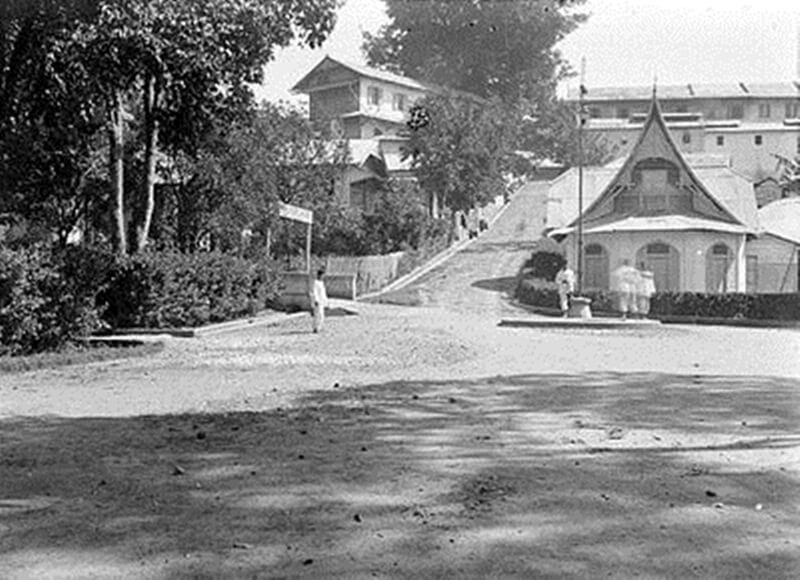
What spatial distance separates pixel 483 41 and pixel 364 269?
708 inches

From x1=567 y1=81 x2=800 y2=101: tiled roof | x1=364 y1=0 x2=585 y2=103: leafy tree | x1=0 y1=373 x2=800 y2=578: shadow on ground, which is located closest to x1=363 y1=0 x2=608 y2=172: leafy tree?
x1=364 y1=0 x2=585 y2=103: leafy tree

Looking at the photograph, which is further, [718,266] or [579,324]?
[718,266]

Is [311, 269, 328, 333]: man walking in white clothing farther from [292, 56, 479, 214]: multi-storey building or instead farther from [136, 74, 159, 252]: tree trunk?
[292, 56, 479, 214]: multi-storey building

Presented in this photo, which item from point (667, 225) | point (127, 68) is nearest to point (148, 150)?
point (127, 68)

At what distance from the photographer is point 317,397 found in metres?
10.5

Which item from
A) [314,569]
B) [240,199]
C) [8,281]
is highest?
[240,199]

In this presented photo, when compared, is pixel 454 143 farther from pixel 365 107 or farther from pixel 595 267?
pixel 595 267

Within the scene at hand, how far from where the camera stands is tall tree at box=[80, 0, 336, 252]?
15.1 meters

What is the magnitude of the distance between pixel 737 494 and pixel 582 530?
4.34 ft

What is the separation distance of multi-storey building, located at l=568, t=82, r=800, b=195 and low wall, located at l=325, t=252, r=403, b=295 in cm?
2642

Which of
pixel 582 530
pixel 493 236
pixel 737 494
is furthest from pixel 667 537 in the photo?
pixel 493 236

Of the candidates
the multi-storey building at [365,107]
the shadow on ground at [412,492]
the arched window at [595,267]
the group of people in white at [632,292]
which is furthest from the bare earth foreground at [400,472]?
the multi-storey building at [365,107]

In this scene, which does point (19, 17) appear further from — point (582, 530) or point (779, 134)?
point (779, 134)

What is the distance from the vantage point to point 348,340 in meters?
18.6
